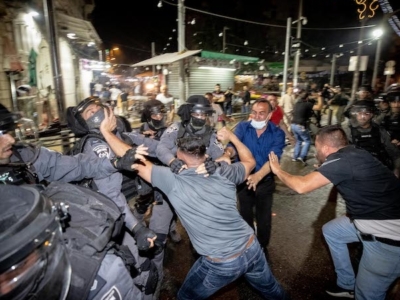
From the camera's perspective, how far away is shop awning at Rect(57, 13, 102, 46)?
9.16 metres

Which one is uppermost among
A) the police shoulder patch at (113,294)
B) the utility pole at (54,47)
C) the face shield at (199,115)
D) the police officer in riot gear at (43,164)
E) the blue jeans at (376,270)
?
the utility pole at (54,47)

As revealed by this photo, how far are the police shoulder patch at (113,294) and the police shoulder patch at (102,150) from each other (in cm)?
141

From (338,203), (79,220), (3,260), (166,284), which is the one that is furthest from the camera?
(338,203)

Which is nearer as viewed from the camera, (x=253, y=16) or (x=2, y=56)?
(x=2, y=56)

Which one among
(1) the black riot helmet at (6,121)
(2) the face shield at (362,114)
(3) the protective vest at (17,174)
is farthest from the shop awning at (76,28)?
(2) the face shield at (362,114)

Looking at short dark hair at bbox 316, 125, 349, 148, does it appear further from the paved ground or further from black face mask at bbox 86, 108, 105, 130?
black face mask at bbox 86, 108, 105, 130

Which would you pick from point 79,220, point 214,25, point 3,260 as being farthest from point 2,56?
point 214,25

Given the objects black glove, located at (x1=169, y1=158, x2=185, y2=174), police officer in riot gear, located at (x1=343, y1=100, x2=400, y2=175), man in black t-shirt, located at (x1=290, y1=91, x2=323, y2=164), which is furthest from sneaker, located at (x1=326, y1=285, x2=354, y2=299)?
man in black t-shirt, located at (x1=290, y1=91, x2=323, y2=164)

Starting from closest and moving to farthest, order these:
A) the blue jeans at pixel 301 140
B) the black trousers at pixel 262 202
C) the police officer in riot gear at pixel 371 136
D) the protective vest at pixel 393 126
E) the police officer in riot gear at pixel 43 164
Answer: the police officer in riot gear at pixel 43 164, the black trousers at pixel 262 202, the police officer in riot gear at pixel 371 136, the protective vest at pixel 393 126, the blue jeans at pixel 301 140

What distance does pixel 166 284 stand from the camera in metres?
3.38

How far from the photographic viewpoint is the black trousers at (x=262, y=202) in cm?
369

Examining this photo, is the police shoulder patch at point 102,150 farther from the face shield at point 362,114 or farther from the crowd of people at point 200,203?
the face shield at point 362,114

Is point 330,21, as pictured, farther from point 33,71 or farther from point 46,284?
point 46,284

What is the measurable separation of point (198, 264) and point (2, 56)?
328 inches
